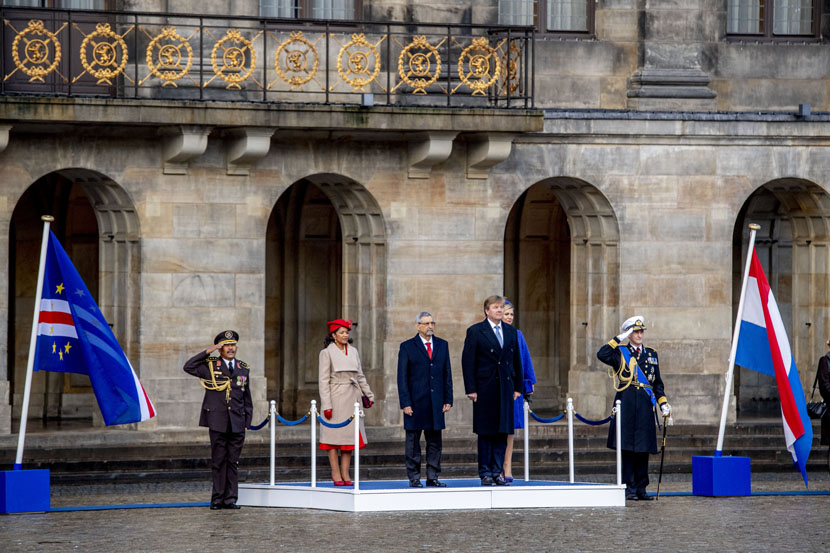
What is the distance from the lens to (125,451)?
21.7 m

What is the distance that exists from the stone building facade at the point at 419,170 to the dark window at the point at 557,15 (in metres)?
0.04

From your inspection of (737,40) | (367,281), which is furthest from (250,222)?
(737,40)

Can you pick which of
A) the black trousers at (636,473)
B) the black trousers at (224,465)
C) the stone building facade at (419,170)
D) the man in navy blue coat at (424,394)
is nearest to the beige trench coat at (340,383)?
the man in navy blue coat at (424,394)

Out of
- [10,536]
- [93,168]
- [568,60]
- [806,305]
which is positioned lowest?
[10,536]

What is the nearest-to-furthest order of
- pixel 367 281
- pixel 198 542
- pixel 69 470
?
pixel 198 542 < pixel 69 470 < pixel 367 281

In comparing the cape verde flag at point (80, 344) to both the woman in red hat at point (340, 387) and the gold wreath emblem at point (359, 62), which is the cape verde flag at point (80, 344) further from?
the gold wreath emblem at point (359, 62)

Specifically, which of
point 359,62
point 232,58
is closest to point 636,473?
point 359,62

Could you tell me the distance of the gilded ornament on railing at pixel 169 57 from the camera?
22.2 meters

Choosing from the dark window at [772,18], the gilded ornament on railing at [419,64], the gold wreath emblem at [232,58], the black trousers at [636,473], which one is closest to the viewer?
the black trousers at [636,473]

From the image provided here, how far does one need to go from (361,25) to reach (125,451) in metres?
5.91

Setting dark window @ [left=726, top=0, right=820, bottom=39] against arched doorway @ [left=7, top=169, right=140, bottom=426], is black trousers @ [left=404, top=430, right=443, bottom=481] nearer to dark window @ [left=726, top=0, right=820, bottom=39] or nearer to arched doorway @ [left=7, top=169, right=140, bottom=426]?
arched doorway @ [left=7, top=169, right=140, bottom=426]

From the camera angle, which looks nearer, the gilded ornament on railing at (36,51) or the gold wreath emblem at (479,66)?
the gilded ornament on railing at (36,51)

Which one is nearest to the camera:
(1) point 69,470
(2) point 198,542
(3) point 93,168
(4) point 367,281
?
(2) point 198,542

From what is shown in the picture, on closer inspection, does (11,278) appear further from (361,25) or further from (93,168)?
(361,25)
